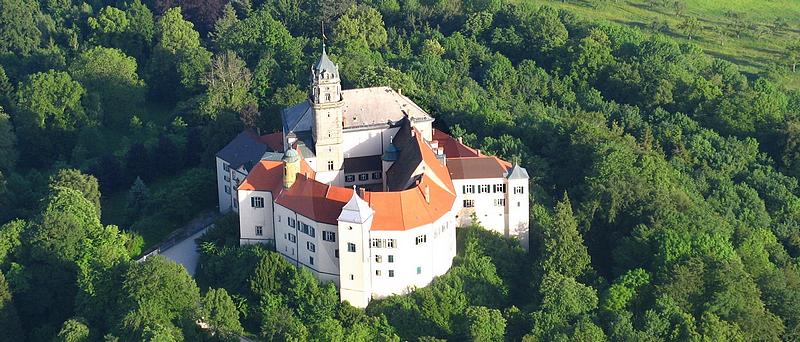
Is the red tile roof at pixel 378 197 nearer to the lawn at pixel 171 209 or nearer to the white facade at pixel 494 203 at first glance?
the white facade at pixel 494 203

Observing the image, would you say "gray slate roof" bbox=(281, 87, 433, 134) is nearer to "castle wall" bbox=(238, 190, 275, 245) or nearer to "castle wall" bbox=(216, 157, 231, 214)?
"castle wall" bbox=(216, 157, 231, 214)

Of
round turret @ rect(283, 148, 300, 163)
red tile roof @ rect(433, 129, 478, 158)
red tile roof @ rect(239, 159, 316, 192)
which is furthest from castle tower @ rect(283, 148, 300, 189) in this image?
red tile roof @ rect(433, 129, 478, 158)

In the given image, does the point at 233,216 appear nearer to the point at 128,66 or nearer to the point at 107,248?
the point at 107,248

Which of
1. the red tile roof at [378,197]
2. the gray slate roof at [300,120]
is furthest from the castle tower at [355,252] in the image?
the gray slate roof at [300,120]

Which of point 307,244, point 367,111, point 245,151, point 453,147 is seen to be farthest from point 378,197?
point 245,151

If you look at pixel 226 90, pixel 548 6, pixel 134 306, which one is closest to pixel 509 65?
pixel 548 6

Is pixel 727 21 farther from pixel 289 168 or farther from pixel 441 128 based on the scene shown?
pixel 289 168
